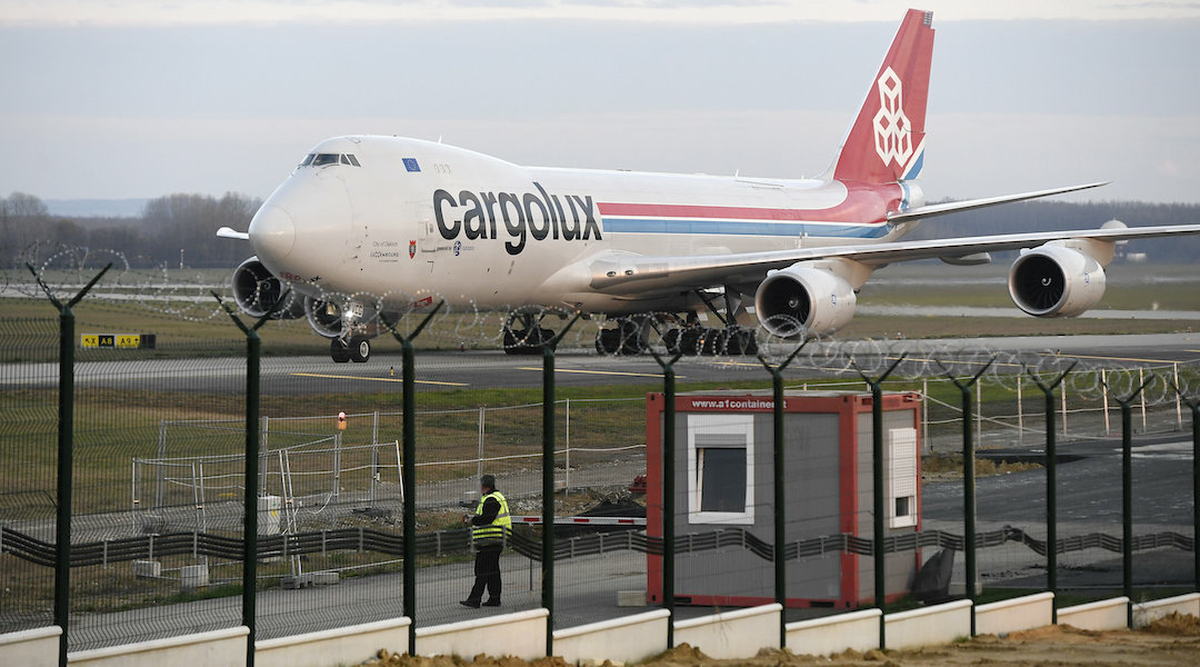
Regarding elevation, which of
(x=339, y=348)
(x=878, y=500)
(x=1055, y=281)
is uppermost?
(x=1055, y=281)

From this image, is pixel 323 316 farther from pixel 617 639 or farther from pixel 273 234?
pixel 617 639

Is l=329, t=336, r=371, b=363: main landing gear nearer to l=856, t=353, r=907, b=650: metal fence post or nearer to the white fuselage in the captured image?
the white fuselage

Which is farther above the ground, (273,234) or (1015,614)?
(273,234)

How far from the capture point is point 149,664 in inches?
307

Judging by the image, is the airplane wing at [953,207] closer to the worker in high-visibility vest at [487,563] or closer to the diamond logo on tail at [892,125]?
the diamond logo on tail at [892,125]

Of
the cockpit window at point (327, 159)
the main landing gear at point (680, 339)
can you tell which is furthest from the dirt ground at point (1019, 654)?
the main landing gear at point (680, 339)

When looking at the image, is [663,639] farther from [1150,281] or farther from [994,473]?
Result: [1150,281]

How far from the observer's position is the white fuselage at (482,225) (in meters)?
24.3

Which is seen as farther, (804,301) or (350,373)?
(804,301)

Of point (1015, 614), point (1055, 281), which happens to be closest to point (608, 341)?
point (1055, 281)

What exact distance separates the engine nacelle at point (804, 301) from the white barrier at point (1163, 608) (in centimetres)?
1488

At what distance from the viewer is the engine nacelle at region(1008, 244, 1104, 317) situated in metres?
28.8

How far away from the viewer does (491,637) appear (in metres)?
9.08

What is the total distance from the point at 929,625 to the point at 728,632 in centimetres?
187
